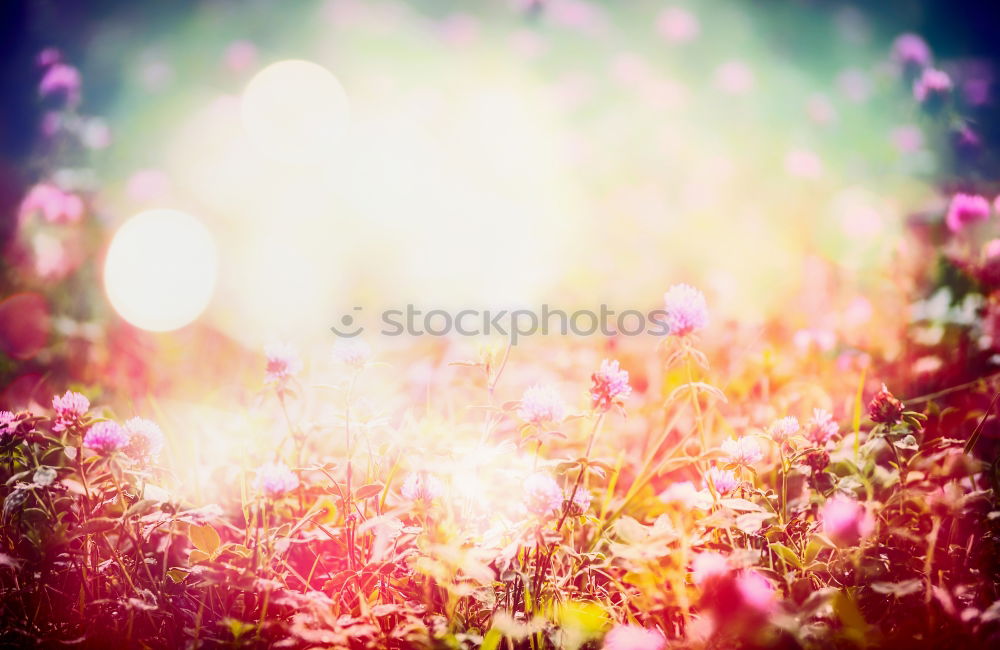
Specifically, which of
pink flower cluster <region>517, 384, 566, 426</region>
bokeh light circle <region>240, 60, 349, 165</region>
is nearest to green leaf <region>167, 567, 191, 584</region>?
pink flower cluster <region>517, 384, 566, 426</region>

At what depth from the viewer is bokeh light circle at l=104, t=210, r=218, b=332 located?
3250 mm

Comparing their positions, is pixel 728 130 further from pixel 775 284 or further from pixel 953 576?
pixel 953 576

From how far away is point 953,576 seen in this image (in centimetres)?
116

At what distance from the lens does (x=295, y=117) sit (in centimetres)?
432

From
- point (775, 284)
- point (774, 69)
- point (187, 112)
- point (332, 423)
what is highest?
point (774, 69)

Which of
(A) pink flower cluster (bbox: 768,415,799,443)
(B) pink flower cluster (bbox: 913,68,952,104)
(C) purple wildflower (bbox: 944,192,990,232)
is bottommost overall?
(A) pink flower cluster (bbox: 768,415,799,443)

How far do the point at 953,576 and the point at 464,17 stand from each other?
4.75 metres

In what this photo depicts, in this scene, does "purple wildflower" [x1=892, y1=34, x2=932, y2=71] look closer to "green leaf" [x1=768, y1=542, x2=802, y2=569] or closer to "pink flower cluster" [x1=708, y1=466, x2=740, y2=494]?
"pink flower cluster" [x1=708, y1=466, x2=740, y2=494]

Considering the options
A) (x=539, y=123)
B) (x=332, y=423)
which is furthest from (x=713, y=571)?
(x=539, y=123)

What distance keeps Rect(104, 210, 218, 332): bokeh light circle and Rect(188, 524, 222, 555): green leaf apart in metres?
2.36

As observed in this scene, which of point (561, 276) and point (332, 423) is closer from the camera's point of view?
point (332, 423)

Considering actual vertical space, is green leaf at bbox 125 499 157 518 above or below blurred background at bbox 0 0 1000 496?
below

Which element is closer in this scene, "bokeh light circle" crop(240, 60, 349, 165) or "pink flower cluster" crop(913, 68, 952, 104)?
"pink flower cluster" crop(913, 68, 952, 104)

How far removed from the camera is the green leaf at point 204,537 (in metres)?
1.18
